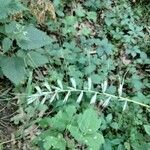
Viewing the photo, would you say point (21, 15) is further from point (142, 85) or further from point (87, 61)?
point (142, 85)

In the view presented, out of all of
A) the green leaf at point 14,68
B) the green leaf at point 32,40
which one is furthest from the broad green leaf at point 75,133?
the green leaf at point 32,40

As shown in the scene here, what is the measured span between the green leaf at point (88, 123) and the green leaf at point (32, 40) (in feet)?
2.76

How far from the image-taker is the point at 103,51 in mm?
3562

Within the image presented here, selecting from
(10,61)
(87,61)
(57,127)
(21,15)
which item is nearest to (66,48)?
(87,61)

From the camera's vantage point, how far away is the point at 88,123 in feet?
7.20

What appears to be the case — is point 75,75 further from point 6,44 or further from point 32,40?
point 6,44

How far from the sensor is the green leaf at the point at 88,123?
218 cm

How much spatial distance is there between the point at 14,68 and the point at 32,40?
262mm

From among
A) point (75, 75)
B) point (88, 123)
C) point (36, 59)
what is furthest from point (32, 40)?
point (88, 123)

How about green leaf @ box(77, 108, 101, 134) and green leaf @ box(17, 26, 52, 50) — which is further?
green leaf @ box(17, 26, 52, 50)

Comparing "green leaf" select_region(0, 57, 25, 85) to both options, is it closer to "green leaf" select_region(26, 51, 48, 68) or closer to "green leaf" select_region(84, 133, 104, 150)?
"green leaf" select_region(26, 51, 48, 68)

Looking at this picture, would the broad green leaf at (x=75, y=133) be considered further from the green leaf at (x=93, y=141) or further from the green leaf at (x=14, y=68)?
the green leaf at (x=14, y=68)

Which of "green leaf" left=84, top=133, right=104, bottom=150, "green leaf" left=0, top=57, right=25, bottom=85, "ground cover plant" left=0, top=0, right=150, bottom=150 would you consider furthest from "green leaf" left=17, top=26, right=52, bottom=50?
"green leaf" left=84, top=133, right=104, bottom=150

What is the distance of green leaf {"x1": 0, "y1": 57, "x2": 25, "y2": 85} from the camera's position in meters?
2.77
